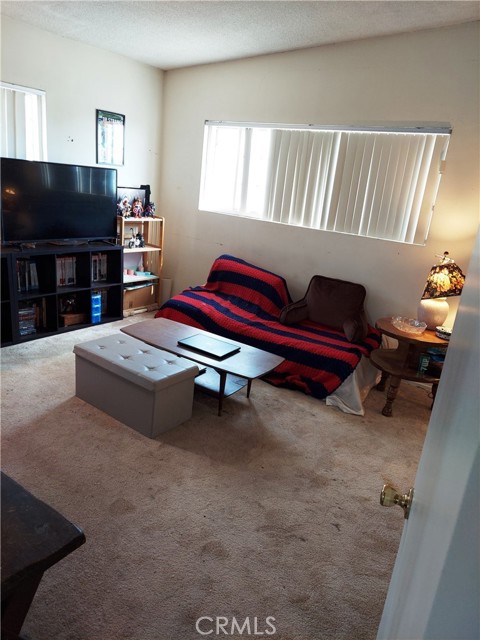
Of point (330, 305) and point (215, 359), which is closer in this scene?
point (215, 359)

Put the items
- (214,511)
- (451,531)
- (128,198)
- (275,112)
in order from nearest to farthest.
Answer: (451,531) < (214,511) < (275,112) < (128,198)

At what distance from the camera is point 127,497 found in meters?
1.95

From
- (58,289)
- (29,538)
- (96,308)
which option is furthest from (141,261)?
(29,538)

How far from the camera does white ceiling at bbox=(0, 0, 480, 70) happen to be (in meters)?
2.73

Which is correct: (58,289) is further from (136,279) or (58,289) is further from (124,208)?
(124,208)

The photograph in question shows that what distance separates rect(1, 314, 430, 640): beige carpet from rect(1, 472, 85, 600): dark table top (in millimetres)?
611

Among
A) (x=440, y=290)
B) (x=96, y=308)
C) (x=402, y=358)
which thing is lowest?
(x=96, y=308)

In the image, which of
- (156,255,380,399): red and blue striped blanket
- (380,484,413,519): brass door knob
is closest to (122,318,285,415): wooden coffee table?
(156,255,380,399): red and blue striped blanket

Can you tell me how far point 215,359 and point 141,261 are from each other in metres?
2.61

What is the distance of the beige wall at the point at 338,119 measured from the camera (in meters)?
3.06

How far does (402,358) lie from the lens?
3146mm

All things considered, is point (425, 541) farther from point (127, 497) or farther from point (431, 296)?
point (431, 296)

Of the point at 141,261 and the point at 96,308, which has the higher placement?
the point at 141,261

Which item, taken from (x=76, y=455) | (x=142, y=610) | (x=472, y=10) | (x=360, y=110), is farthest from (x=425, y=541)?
(x=360, y=110)
